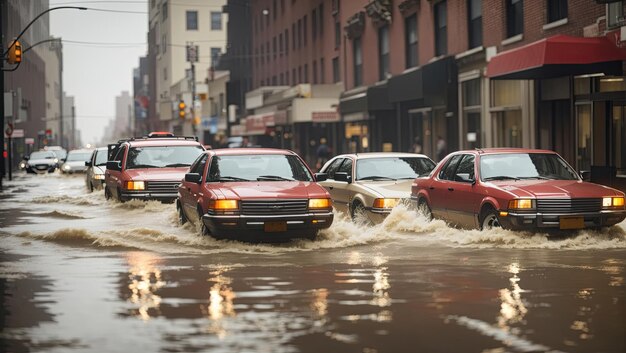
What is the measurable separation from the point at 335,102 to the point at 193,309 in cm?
4229

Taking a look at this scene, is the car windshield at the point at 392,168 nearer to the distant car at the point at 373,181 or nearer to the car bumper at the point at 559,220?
the distant car at the point at 373,181

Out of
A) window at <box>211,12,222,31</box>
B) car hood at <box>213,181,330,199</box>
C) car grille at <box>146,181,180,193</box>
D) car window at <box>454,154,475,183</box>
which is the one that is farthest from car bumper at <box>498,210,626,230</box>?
window at <box>211,12,222,31</box>

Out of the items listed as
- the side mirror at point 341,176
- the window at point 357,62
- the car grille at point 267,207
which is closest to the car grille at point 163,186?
the side mirror at point 341,176

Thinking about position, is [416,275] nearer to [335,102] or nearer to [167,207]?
[167,207]

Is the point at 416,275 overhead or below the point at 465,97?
below

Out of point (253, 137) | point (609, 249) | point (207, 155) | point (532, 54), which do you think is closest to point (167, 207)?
point (207, 155)

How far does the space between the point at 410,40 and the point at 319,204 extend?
2423 centimetres

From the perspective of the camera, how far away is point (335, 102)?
169ft

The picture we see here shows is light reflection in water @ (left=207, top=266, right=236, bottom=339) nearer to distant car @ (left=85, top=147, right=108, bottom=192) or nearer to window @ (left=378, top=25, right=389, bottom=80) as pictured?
distant car @ (left=85, top=147, right=108, bottom=192)

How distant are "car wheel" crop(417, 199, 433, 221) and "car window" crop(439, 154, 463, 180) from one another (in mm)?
590

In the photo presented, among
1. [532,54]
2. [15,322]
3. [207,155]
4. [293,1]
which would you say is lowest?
[15,322]

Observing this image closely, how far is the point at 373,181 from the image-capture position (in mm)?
18906

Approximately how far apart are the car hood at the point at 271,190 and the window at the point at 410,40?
74.8 ft

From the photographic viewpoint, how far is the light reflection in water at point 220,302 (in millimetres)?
8539
